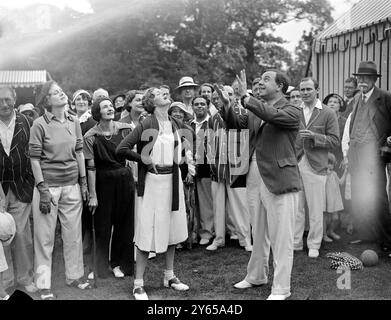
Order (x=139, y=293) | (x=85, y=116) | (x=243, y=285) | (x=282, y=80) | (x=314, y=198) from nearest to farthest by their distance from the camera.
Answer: (x=282, y=80), (x=139, y=293), (x=243, y=285), (x=314, y=198), (x=85, y=116)

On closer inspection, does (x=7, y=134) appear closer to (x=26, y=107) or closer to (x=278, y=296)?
(x=278, y=296)

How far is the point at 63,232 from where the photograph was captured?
479 centimetres

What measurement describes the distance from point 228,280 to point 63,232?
1621 millimetres

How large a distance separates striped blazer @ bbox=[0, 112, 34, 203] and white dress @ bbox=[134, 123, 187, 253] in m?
1.03

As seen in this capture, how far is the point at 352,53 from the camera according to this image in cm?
736

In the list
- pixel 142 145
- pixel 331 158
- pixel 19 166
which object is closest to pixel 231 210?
pixel 331 158

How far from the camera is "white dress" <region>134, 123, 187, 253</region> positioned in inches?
181

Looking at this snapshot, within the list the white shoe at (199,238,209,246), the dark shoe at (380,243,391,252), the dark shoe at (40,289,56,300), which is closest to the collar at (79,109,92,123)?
the white shoe at (199,238,209,246)

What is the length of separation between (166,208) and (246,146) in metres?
1.34

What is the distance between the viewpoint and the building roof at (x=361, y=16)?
6574mm

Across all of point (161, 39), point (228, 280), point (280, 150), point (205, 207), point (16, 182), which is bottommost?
point (228, 280)

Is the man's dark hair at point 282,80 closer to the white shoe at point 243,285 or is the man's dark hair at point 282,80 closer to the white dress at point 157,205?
the white dress at point 157,205

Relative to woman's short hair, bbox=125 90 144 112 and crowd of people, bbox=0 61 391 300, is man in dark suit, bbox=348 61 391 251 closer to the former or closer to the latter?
crowd of people, bbox=0 61 391 300
